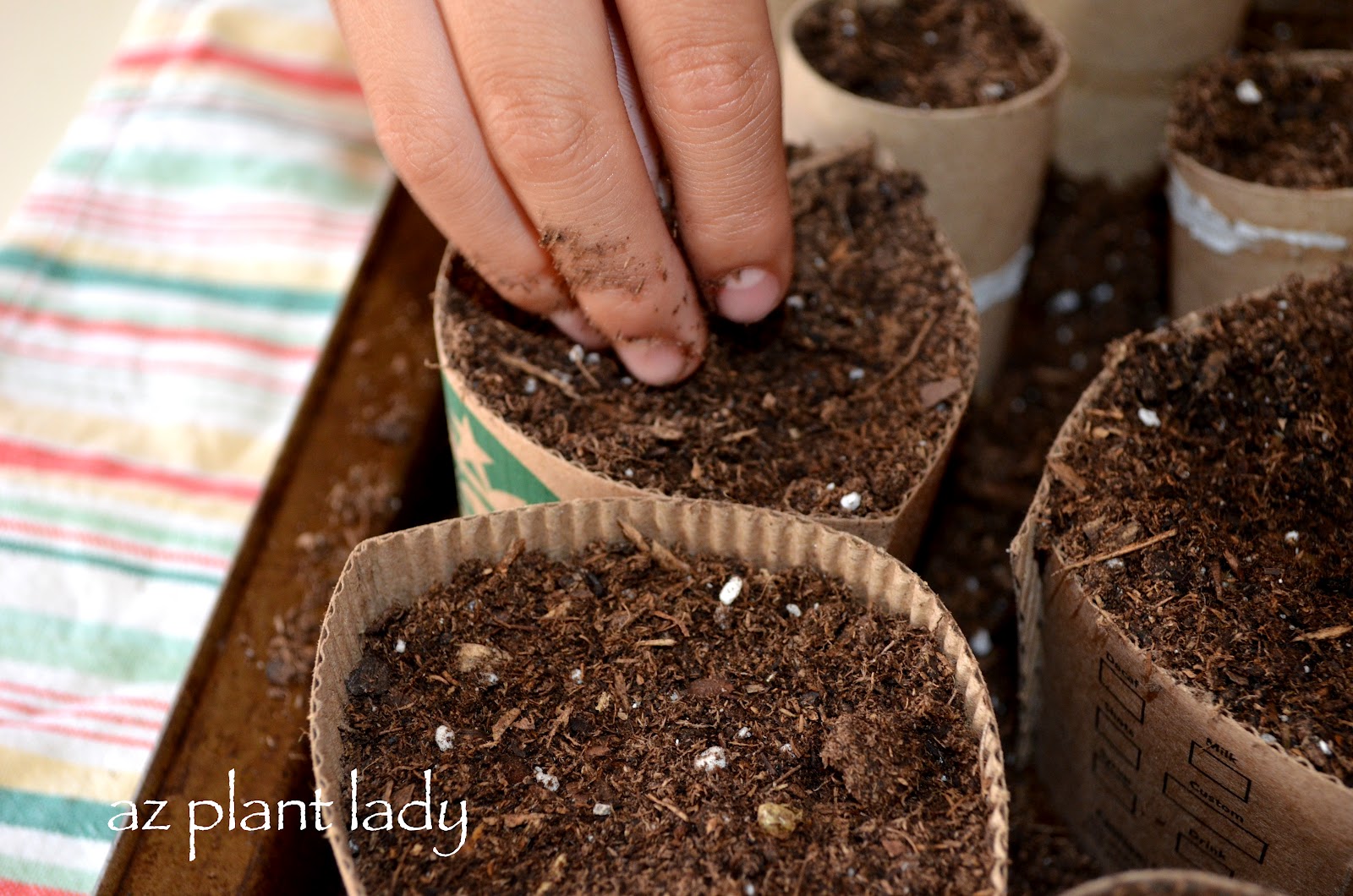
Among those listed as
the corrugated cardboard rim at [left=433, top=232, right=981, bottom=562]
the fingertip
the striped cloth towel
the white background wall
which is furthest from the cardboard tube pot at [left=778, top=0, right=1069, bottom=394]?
the white background wall

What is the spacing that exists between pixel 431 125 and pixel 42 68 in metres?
1.49

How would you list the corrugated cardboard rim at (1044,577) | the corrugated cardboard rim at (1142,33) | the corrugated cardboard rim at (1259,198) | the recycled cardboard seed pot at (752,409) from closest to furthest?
the corrugated cardboard rim at (1044,577) → the recycled cardboard seed pot at (752,409) → the corrugated cardboard rim at (1259,198) → the corrugated cardboard rim at (1142,33)

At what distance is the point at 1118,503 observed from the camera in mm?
912

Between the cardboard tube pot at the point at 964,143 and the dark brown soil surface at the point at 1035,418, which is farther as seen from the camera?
the cardboard tube pot at the point at 964,143

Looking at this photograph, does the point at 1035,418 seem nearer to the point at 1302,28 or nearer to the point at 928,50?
the point at 928,50

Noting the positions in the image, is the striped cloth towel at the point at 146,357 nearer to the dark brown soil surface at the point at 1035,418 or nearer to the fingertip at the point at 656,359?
the fingertip at the point at 656,359

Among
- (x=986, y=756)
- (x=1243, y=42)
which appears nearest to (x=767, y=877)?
(x=986, y=756)

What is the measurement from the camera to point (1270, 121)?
4.58ft

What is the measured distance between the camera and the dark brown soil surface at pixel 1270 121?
51.7 inches

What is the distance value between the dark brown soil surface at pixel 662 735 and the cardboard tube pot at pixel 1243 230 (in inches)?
27.4

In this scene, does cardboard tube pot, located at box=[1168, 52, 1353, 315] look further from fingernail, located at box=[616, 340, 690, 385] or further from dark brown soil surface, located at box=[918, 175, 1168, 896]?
fingernail, located at box=[616, 340, 690, 385]

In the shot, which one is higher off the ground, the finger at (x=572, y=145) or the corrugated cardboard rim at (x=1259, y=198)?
the finger at (x=572, y=145)

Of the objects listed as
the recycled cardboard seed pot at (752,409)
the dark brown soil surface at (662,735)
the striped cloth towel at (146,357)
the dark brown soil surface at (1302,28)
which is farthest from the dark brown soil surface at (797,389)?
the dark brown soil surface at (1302,28)

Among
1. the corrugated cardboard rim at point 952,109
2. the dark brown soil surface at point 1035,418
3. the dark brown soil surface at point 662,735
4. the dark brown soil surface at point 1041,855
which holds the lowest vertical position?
the dark brown soil surface at point 1041,855
